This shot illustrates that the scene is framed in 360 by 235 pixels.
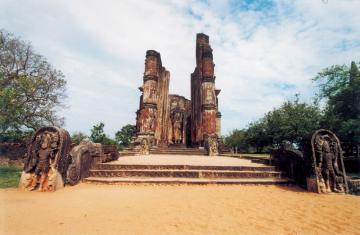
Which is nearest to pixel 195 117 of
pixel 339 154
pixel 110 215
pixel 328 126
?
pixel 328 126

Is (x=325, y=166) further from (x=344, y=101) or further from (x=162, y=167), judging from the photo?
(x=344, y=101)

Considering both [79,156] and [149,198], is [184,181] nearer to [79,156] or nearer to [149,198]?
[149,198]

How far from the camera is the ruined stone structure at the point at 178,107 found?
15.0 metres

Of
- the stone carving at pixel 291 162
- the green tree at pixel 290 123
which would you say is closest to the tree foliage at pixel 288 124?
the green tree at pixel 290 123

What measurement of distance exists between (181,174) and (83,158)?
10.8ft

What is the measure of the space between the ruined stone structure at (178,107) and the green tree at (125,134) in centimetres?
2334

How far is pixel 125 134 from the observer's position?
→ 146ft

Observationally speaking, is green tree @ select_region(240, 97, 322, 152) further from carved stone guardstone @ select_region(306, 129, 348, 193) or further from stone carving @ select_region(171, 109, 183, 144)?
carved stone guardstone @ select_region(306, 129, 348, 193)

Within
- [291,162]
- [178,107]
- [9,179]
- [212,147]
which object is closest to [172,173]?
[291,162]

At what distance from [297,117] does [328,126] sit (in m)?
9.56

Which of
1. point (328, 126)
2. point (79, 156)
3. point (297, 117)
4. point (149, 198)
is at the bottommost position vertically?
point (149, 198)

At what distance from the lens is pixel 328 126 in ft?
55.4

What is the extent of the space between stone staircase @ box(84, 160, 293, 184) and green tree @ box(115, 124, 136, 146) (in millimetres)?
35447

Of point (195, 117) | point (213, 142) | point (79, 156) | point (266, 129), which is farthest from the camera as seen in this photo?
point (266, 129)
